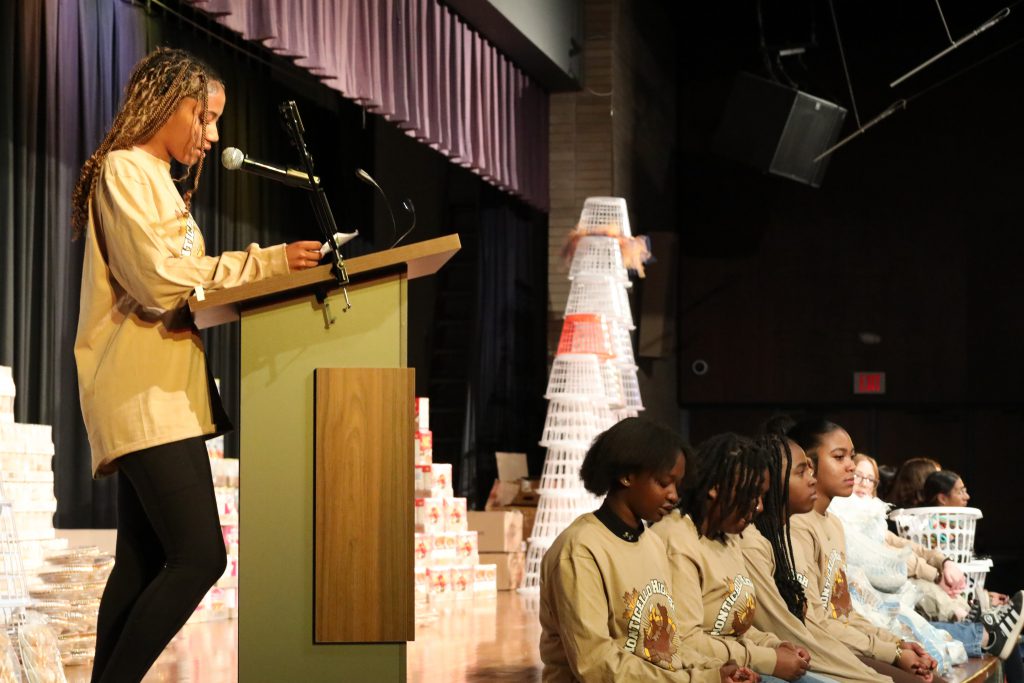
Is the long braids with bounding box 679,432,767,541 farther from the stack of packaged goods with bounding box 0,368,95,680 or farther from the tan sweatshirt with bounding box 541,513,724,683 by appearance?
the stack of packaged goods with bounding box 0,368,95,680

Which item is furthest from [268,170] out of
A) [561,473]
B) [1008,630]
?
[561,473]

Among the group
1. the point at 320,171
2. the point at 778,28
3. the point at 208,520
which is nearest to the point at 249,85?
the point at 320,171

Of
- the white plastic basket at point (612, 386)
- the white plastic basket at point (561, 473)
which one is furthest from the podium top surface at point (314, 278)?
the white plastic basket at point (612, 386)

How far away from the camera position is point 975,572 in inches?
215

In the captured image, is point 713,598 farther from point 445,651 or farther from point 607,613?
point 445,651

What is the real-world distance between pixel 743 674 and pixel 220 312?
1.19 metres

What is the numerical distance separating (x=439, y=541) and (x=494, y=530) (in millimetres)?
1198

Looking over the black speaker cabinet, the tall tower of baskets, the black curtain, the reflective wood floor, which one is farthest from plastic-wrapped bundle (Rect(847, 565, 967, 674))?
the black speaker cabinet

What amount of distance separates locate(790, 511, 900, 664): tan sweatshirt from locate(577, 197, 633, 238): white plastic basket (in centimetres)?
430

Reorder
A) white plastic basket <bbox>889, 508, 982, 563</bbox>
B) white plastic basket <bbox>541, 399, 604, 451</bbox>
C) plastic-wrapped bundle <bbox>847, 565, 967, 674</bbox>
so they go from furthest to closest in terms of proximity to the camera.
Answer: white plastic basket <bbox>541, 399, 604, 451</bbox>
white plastic basket <bbox>889, 508, 982, 563</bbox>
plastic-wrapped bundle <bbox>847, 565, 967, 674</bbox>

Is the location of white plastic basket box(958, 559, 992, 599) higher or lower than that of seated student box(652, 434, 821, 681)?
lower

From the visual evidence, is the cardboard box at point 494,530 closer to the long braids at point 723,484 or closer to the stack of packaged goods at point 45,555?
the stack of packaged goods at point 45,555

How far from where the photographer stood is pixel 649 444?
265 centimetres

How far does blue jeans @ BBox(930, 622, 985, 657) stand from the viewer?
4.68m
